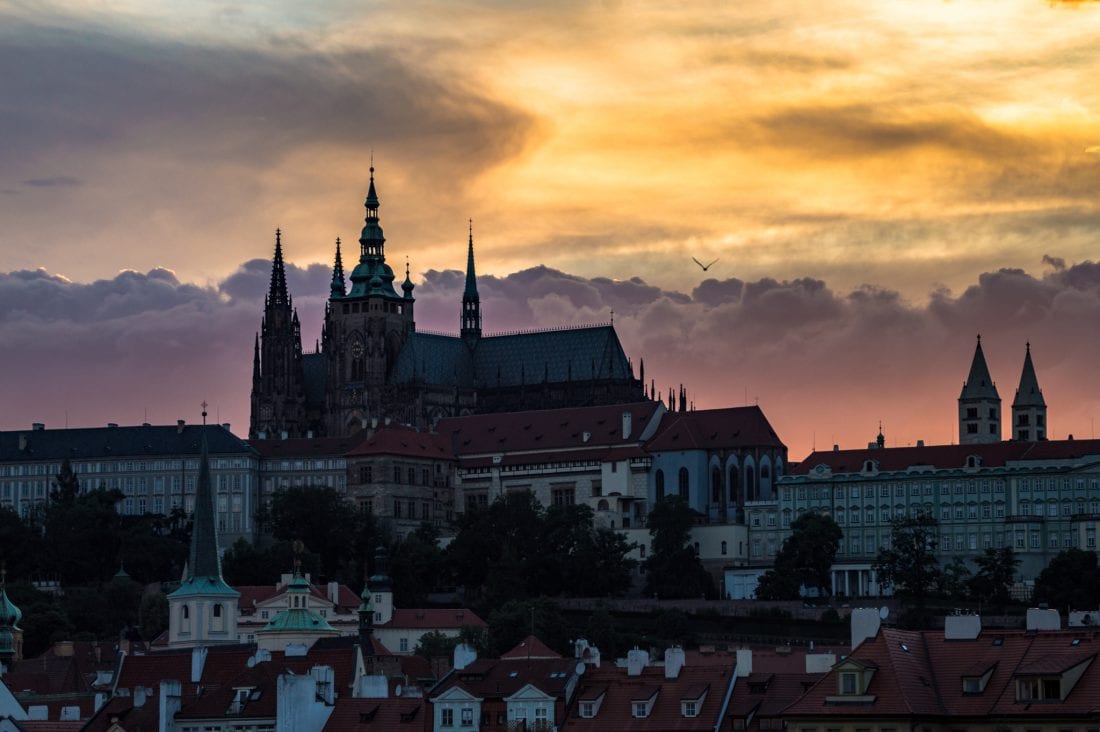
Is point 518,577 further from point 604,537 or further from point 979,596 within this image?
point 979,596

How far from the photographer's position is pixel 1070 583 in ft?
582

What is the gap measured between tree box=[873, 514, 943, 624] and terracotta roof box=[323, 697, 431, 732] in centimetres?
8985

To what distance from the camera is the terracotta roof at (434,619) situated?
6801 inches

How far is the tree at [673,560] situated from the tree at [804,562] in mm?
5016

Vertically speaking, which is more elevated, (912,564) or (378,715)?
(912,564)

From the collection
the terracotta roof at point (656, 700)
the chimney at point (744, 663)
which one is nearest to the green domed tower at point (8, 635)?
the terracotta roof at point (656, 700)

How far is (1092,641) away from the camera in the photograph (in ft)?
231

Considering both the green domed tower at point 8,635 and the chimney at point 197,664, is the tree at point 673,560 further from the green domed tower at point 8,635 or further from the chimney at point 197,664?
the chimney at point 197,664

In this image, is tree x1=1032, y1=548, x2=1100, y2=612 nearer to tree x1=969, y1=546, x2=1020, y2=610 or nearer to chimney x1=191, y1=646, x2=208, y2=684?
tree x1=969, y1=546, x2=1020, y2=610

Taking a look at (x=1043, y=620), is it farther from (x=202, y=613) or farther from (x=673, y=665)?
(x=202, y=613)

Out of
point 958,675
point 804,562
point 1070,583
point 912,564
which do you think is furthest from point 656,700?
point 804,562

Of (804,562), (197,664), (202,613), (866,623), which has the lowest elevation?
(197,664)

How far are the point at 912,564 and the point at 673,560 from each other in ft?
52.5

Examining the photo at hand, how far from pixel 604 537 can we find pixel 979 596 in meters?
26.9
